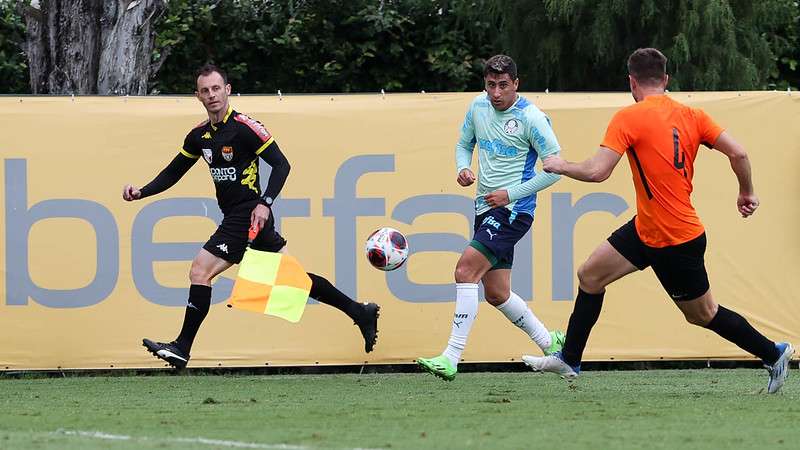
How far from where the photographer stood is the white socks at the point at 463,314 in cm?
903

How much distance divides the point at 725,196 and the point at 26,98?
540cm

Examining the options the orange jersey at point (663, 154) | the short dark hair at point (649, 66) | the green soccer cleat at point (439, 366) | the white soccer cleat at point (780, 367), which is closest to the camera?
the orange jersey at point (663, 154)

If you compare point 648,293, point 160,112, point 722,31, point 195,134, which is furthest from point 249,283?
point 722,31

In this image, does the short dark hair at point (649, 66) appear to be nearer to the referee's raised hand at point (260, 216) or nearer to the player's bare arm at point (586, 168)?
the player's bare arm at point (586, 168)

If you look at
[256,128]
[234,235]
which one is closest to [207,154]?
[256,128]

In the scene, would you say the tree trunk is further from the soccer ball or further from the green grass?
the soccer ball

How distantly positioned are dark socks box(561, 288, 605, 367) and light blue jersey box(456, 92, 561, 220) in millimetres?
842

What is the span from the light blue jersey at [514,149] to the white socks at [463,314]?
52 cm

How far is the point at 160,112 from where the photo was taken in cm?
1070

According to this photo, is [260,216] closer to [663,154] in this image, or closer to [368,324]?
[368,324]

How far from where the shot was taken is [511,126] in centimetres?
912

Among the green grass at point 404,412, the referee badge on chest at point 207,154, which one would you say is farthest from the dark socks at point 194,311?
the referee badge on chest at point 207,154

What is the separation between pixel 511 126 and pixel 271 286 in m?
1.91

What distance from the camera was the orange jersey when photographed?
789cm
